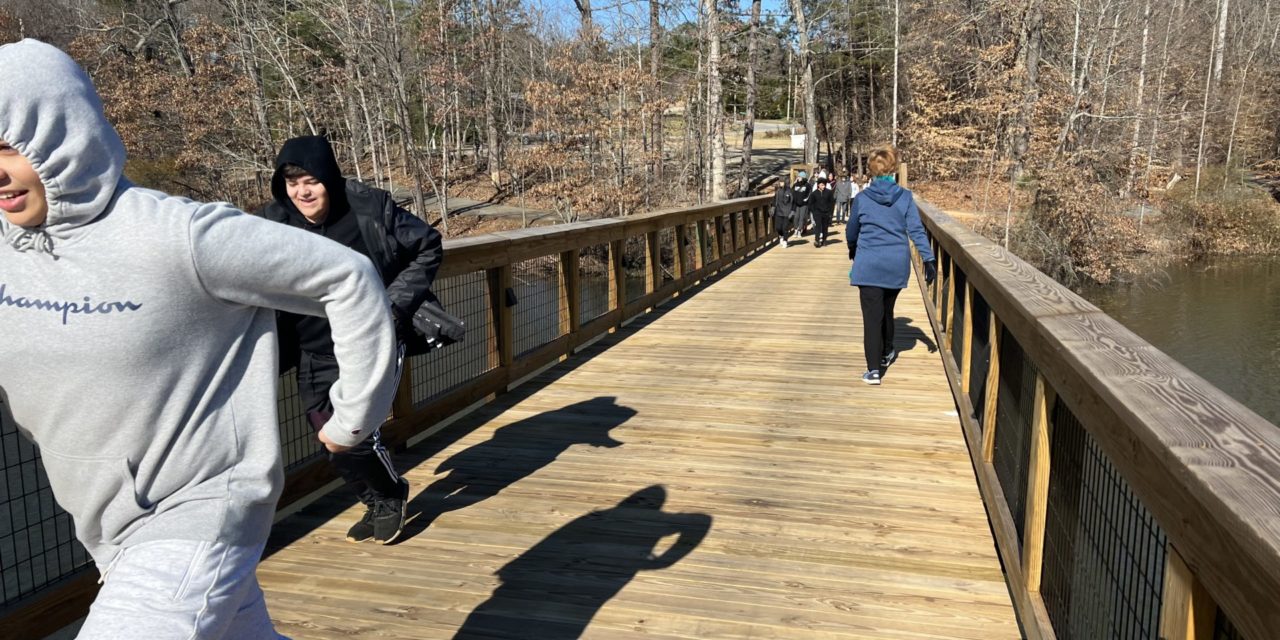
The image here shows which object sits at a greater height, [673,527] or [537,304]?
[537,304]

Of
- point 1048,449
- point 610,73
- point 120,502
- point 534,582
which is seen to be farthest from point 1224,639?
point 610,73

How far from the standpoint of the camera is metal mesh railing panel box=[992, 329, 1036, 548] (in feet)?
11.3

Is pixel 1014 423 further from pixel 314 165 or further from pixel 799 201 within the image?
pixel 799 201

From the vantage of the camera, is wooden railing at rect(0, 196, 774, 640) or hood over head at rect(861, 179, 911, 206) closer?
wooden railing at rect(0, 196, 774, 640)

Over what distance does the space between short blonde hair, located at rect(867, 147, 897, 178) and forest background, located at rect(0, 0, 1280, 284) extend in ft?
48.3

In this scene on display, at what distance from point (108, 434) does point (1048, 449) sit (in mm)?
2500

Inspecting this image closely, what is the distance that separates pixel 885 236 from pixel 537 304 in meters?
2.68

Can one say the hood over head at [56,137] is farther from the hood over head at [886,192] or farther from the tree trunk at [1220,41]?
the tree trunk at [1220,41]

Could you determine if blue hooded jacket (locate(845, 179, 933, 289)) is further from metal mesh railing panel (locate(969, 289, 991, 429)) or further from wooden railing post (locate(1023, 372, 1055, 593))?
wooden railing post (locate(1023, 372, 1055, 593))

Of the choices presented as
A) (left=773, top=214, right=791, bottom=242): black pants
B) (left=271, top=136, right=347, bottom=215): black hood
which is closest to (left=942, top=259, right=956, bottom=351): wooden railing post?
(left=271, top=136, right=347, bottom=215): black hood

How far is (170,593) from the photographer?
1527 mm

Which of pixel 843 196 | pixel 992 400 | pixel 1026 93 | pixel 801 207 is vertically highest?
pixel 1026 93

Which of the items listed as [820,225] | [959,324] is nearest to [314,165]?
[959,324]

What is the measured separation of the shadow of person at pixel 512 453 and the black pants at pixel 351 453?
0.86 feet
